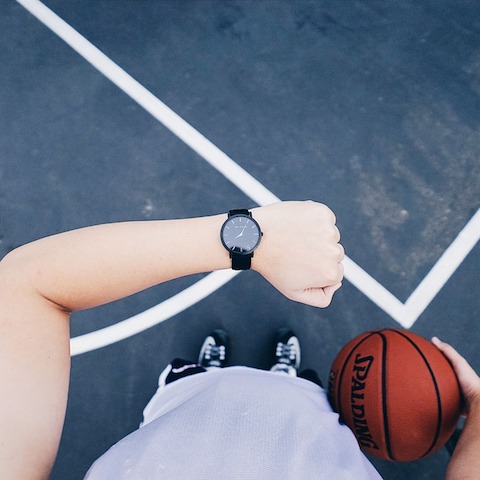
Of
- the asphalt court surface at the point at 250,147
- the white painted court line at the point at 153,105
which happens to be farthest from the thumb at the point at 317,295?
the white painted court line at the point at 153,105

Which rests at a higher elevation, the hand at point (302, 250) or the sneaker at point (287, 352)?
the hand at point (302, 250)

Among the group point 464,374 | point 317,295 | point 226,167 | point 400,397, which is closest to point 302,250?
point 317,295

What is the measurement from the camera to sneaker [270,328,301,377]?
131 inches

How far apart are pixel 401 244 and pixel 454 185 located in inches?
26.7

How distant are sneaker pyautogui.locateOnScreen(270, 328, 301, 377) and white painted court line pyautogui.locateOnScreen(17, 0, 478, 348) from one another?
25.7 inches

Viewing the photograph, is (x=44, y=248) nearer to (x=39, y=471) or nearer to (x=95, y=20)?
(x=39, y=471)

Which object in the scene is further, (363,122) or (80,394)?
(363,122)

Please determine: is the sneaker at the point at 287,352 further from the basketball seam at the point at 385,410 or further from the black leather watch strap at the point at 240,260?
the black leather watch strap at the point at 240,260

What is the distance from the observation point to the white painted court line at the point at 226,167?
3.60 m

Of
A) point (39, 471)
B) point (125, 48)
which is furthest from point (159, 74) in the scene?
point (39, 471)

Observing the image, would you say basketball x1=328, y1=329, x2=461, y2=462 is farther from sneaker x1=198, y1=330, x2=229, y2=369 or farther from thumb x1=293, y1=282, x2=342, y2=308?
thumb x1=293, y1=282, x2=342, y2=308

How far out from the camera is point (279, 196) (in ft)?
12.5

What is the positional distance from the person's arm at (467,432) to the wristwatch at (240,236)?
1206mm

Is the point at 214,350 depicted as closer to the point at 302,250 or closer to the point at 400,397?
the point at 400,397
